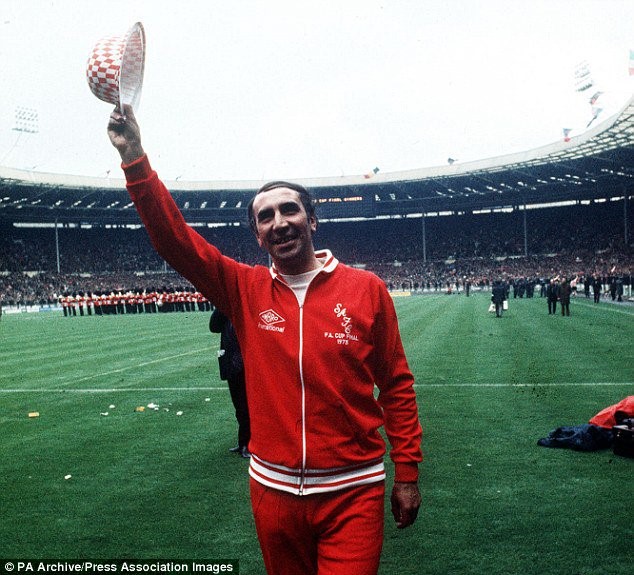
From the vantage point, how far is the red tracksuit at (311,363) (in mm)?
2611

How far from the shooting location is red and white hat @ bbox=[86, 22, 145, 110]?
8.64 feet

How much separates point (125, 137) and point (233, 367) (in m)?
4.60

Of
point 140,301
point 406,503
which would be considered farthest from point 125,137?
point 140,301

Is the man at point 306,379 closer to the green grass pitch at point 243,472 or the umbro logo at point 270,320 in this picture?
the umbro logo at point 270,320

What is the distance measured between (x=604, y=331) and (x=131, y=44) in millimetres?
19258

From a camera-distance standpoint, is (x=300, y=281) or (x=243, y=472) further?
(x=243, y=472)

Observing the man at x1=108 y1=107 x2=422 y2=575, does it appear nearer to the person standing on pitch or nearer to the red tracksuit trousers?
the red tracksuit trousers

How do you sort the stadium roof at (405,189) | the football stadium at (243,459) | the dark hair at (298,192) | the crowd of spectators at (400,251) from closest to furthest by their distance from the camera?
the dark hair at (298,192) → the football stadium at (243,459) → the stadium roof at (405,189) → the crowd of spectators at (400,251)

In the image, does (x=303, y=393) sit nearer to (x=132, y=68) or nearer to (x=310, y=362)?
(x=310, y=362)

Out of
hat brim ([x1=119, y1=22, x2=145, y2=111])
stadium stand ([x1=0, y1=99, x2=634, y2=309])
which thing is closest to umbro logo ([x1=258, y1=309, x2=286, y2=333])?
hat brim ([x1=119, y1=22, x2=145, y2=111])

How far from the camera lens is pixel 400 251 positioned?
69.3 meters

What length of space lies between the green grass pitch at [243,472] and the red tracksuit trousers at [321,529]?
194 centimetres

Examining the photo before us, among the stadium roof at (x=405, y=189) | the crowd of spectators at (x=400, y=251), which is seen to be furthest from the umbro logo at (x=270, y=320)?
the crowd of spectators at (x=400, y=251)

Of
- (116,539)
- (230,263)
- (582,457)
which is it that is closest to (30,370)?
(116,539)
